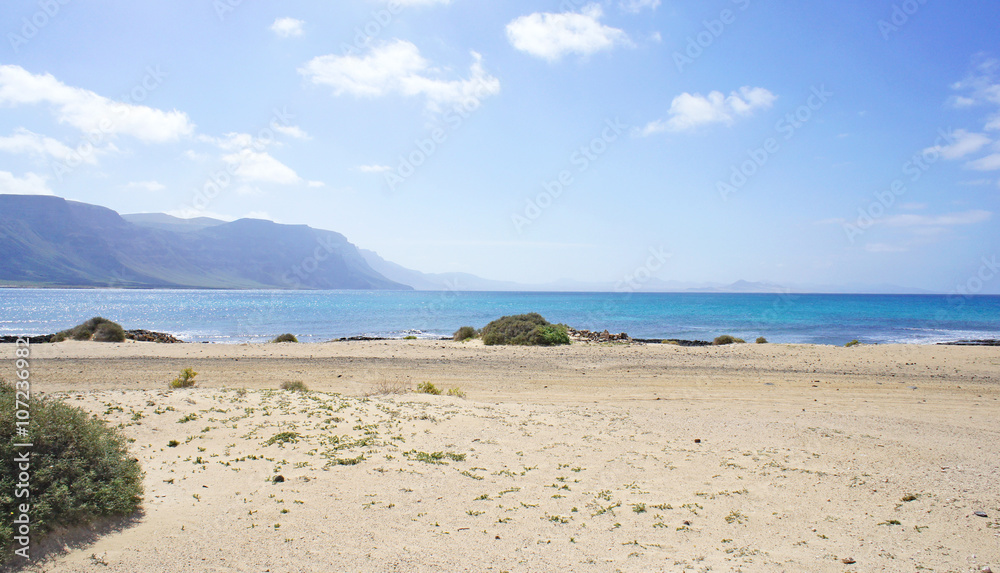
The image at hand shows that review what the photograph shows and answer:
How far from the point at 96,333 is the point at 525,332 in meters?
24.0

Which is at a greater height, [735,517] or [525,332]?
[525,332]

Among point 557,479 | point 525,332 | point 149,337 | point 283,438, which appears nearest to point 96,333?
point 149,337

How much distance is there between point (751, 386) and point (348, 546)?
13.9m

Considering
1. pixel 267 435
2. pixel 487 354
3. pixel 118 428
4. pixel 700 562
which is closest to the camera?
pixel 700 562

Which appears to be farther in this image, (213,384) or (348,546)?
(213,384)

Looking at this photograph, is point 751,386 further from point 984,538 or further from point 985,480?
point 984,538

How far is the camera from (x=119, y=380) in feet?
49.0

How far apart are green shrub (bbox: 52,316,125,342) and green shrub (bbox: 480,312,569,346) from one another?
2055 centimetres

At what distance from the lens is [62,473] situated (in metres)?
4.69

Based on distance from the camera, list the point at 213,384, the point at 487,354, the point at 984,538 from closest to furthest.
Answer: the point at 984,538 → the point at 213,384 → the point at 487,354

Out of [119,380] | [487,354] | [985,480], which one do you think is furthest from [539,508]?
[487,354]

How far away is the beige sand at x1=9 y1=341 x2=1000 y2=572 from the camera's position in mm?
4695

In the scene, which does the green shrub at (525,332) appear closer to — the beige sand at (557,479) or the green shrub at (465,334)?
the green shrub at (465,334)

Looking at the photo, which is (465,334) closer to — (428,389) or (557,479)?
(428,389)
